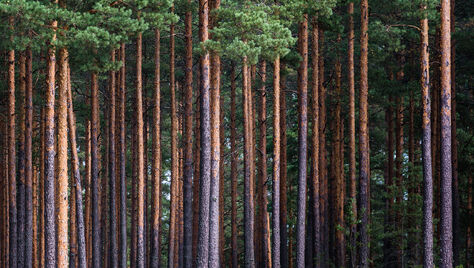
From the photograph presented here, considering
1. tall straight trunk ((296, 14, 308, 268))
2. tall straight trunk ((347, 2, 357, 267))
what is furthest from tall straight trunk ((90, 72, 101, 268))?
tall straight trunk ((347, 2, 357, 267))

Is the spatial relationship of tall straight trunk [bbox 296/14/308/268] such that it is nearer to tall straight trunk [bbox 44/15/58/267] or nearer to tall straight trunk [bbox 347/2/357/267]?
tall straight trunk [bbox 347/2/357/267]

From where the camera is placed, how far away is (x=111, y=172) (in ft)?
79.7

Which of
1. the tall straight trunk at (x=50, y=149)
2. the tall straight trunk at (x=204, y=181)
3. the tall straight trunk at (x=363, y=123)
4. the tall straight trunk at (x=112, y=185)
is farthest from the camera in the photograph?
the tall straight trunk at (x=112, y=185)

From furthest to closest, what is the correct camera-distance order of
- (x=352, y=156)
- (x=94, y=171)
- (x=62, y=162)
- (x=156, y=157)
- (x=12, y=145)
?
1. (x=156, y=157)
2. (x=94, y=171)
3. (x=12, y=145)
4. (x=352, y=156)
5. (x=62, y=162)

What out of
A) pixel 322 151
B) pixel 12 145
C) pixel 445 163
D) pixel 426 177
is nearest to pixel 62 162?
pixel 12 145

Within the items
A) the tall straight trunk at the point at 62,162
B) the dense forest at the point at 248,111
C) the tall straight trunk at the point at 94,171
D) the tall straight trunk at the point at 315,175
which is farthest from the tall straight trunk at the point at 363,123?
the tall straight trunk at the point at 94,171

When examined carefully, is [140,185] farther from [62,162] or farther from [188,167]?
[62,162]

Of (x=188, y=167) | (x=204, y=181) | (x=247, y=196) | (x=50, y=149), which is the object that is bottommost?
(x=247, y=196)

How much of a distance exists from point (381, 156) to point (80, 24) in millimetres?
19656

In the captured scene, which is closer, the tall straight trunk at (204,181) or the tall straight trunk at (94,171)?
the tall straight trunk at (204,181)

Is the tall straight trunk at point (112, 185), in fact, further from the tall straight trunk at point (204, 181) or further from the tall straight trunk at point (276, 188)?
the tall straight trunk at point (204, 181)

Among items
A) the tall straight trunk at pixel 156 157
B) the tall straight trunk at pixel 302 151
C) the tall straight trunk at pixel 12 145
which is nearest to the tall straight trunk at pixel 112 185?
the tall straight trunk at pixel 156 157

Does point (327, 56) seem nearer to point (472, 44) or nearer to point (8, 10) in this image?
point (472, 44)

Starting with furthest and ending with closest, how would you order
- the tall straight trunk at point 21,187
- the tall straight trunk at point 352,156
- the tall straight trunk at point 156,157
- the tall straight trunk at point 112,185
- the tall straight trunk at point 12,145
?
1. the tall straight trunk at point 112,185
2. the tall straight trunk at point 156,157
3. the tall straight trunk at point 12,145
4. the tall straight trunk at point 21,187
5. the tall straight trunk at point 352,156
